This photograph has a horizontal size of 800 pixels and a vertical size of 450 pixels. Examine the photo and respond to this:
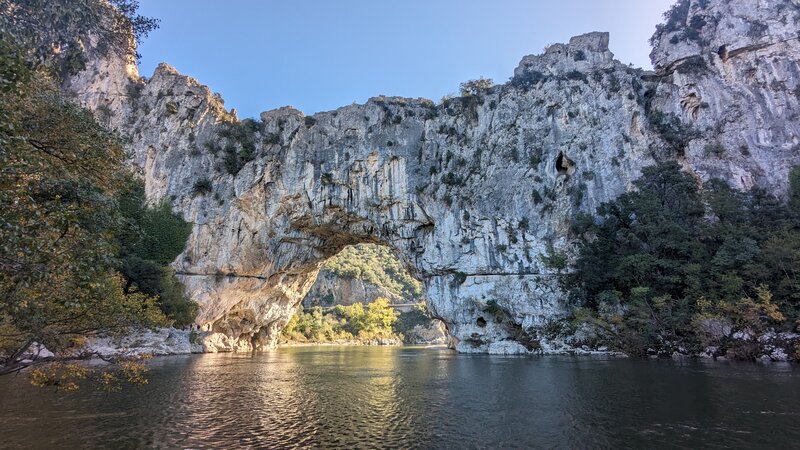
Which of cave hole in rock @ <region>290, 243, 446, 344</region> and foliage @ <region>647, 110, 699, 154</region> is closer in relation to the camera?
foliage @ <region>647, 110, 699, 154</region>

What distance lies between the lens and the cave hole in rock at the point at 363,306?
84.7 meters

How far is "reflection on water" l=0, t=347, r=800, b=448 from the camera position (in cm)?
884

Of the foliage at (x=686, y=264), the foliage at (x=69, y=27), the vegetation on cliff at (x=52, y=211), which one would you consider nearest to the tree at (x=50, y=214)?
the vegetation on cliff at (x=52, y=211)

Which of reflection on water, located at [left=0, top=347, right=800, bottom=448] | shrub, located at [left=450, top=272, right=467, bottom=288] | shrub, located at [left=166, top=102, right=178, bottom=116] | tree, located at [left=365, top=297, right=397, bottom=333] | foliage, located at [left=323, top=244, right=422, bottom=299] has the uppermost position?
shrub, located at [left=166, top=102, right=178, bottom=116]

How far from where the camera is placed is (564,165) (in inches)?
1569

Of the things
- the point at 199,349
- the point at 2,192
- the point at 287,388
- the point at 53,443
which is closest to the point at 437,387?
the point at 287,388

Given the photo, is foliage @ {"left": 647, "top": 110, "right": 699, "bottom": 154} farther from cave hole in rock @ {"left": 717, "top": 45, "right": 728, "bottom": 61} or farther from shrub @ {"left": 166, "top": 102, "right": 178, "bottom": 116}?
shrub @ {"left": 166, "top": 102, "right": 178, "bottom": 116}

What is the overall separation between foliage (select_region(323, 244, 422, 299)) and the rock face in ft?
179

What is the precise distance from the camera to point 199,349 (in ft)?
132

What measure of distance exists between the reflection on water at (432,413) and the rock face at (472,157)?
21.2 metres

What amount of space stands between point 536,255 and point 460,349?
1126 centimetres

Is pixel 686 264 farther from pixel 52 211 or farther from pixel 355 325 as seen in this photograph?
pixel 355 325

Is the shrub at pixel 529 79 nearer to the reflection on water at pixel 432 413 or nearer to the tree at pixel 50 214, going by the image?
the reflection on water at pixel 432 413

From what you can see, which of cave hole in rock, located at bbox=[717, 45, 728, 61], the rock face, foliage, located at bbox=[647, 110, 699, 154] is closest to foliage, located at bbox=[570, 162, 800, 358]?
the rock face
